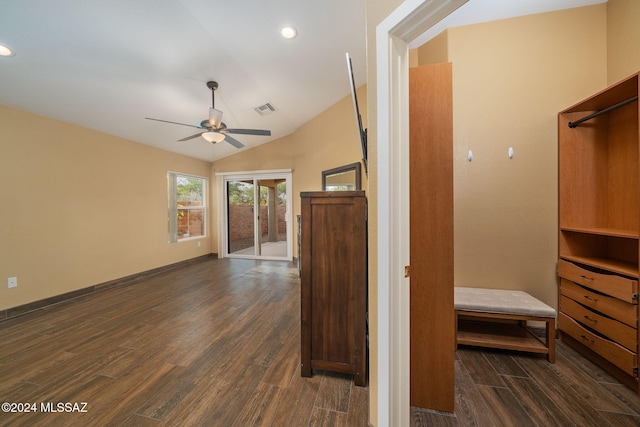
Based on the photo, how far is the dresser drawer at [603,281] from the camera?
4.80ft

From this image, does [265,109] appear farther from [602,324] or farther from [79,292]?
[602,324]

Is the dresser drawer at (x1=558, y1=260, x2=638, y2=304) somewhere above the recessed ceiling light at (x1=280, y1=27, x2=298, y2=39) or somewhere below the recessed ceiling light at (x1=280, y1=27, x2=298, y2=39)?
below

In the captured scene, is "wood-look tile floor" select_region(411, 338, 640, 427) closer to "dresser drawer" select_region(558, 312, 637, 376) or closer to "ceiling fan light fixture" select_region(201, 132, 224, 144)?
"dresser drawer" select_region(558, 312, 637, 376)

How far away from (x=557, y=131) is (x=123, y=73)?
4516 millimetres

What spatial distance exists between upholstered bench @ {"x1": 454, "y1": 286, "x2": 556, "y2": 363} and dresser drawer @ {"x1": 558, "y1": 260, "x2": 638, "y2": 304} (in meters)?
0.35

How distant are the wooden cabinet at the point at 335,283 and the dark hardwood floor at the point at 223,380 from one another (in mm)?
185

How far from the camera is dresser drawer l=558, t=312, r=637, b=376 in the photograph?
4.77ft

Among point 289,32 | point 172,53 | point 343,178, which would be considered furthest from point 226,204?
point 289,32

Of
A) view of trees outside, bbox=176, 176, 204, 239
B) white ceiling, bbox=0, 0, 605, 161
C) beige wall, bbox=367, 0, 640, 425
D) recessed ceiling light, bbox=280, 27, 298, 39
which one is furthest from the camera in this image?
view of trees outside, bbox=176, 176, 204, 239

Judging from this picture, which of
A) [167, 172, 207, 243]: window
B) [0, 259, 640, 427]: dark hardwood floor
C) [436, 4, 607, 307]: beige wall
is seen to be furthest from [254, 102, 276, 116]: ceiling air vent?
[0, 259, 640, 427]: dark hardwood floor

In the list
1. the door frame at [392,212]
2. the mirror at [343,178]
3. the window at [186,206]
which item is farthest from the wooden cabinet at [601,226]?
the window at [186,206]

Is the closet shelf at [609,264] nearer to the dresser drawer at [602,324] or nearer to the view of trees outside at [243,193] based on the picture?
the dresser drawer at [602,324]

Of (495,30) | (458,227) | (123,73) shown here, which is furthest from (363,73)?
(123,73)

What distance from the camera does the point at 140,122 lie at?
11.4ft
